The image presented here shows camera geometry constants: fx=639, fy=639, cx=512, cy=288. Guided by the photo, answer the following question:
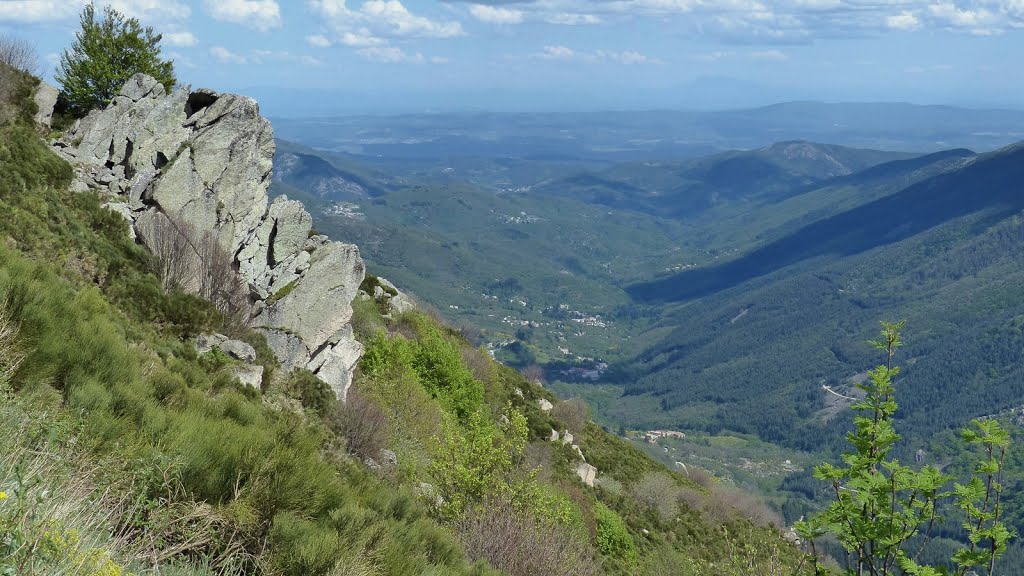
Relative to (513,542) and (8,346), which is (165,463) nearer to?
(8,346)

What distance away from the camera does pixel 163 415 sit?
23.2 ft

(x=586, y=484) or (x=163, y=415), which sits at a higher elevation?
(x=163, y=415)

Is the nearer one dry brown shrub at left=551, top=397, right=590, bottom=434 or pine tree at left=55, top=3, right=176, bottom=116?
pine tree at left=55, top=3, right=176, bottom=116

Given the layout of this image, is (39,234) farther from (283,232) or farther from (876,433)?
(876,433)

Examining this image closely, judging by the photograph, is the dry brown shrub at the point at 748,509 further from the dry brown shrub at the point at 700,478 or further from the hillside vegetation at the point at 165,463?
the hillside vegetation at the point at 165,463

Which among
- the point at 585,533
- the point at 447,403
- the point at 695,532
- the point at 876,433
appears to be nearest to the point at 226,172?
the point at 447,403

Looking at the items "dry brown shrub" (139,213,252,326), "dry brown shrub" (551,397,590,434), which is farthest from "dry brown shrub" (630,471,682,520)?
"dry brown shrub" (139,213,252,326)

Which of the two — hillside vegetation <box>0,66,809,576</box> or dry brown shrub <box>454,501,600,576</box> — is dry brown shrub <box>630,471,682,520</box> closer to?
A: hillside vegetation <box>0,66,809,576</box>

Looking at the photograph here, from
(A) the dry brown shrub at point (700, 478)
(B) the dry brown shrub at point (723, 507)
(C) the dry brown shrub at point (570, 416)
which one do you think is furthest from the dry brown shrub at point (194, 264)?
(A) the dry brown shrub at point (700, 478)

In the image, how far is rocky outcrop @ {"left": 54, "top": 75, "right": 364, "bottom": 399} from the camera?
83.0 feet

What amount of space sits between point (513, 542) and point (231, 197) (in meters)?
20.2

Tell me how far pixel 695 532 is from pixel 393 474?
2467 centimetres

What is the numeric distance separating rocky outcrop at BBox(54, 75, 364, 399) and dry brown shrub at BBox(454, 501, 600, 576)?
40.8 ft

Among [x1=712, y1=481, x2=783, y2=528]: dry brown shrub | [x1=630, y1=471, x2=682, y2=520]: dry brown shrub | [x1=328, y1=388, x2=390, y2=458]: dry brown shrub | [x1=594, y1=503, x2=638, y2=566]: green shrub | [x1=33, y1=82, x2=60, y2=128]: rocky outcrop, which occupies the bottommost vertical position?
[x1=712, y1=481, x2=783, y2=528]: dry brown shrub
